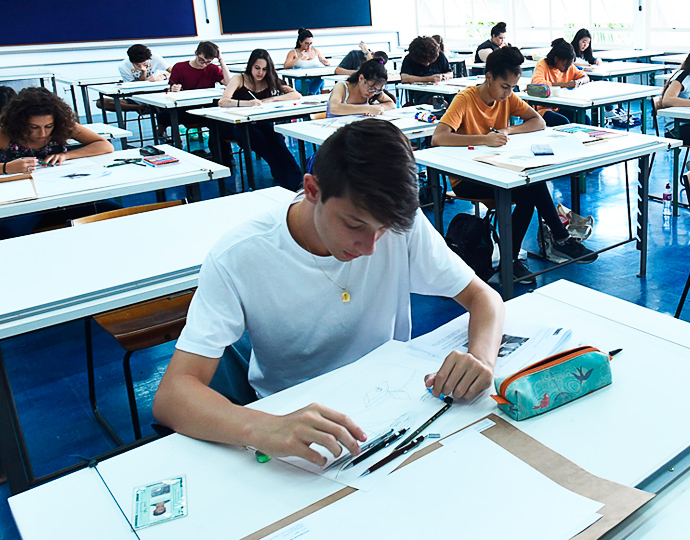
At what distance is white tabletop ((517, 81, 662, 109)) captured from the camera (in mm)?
4539

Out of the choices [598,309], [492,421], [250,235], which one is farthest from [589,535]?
[250,235]

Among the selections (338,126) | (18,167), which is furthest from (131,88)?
(18,167)

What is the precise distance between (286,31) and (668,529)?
1164cm

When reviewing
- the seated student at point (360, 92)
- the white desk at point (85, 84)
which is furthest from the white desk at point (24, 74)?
the seated student at point (360, 92)

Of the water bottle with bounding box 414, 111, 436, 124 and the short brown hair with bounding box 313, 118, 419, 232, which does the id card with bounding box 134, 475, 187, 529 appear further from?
the water bottle with bounding box 414, 111, 436, 124

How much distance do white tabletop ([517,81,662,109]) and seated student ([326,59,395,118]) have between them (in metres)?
1.23

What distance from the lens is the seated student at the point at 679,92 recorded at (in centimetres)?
414

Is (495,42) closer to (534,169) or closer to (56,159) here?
(534,169)

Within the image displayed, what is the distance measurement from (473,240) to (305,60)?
586 centimetres

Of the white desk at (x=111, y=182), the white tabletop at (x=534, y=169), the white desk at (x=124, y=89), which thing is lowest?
the white tabletop at (x=534, y=169)

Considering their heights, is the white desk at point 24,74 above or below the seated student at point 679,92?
above

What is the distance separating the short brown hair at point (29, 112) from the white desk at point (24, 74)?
6649mm

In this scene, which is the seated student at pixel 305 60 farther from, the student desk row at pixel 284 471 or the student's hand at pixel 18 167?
the student desk row at pixel 284 471

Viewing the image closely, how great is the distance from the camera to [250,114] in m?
4.61
